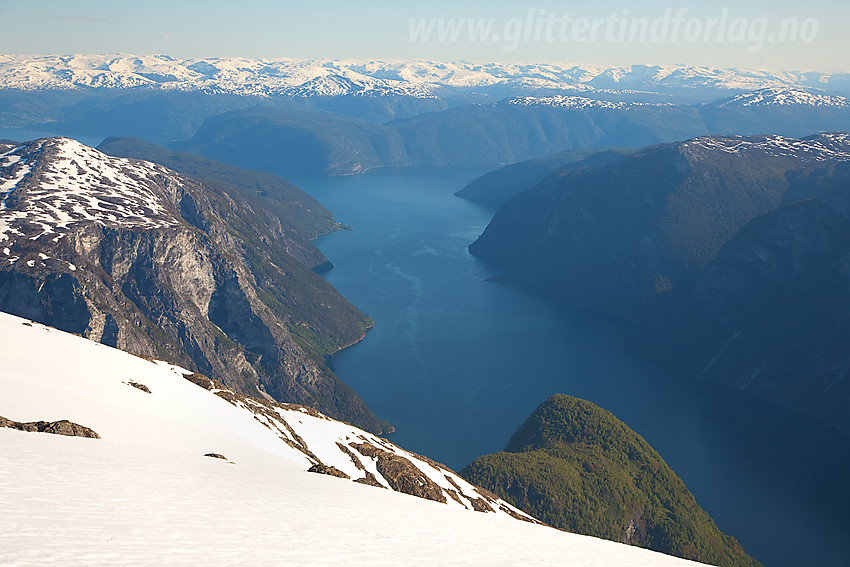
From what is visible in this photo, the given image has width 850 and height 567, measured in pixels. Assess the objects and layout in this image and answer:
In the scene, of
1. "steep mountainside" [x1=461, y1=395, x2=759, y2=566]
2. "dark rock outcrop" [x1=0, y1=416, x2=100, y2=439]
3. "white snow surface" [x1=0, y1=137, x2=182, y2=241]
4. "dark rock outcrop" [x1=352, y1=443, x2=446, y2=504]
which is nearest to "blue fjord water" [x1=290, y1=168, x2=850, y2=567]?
"steep mountainside" [x1=461, y1=395, x2=759, y2=566]

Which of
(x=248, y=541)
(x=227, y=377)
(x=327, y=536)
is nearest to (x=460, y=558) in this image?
(x=327, y=536)

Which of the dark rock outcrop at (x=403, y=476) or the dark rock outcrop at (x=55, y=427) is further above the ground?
the dark rock outcrop at (x=55, y=427)

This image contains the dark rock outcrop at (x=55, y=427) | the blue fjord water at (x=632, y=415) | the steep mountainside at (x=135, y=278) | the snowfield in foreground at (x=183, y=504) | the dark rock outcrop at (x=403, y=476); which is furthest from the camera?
the blue fjord water at (x=632, y=415)

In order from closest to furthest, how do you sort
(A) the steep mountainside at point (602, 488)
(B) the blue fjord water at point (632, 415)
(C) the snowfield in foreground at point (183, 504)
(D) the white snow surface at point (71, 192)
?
(C) the snowfield in foreground at point (183, 504) → (A) the steep mountainside at point (602, 488) → (B) the blue fjord water at point (632, 415) → (D) the white snow surface at point (71, 192)

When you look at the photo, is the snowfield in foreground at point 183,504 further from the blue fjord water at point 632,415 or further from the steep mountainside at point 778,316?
the steep mountainside at point 778,316

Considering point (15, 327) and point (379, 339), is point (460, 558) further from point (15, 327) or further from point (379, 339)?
point (379, 339)

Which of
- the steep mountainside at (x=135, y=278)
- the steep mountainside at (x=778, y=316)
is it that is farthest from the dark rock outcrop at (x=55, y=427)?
the steep mountainside at (x=778, y=316)

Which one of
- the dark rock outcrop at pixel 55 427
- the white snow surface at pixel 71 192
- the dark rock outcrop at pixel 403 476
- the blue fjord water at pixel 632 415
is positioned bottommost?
the blue fjord water at pixel 632 415
